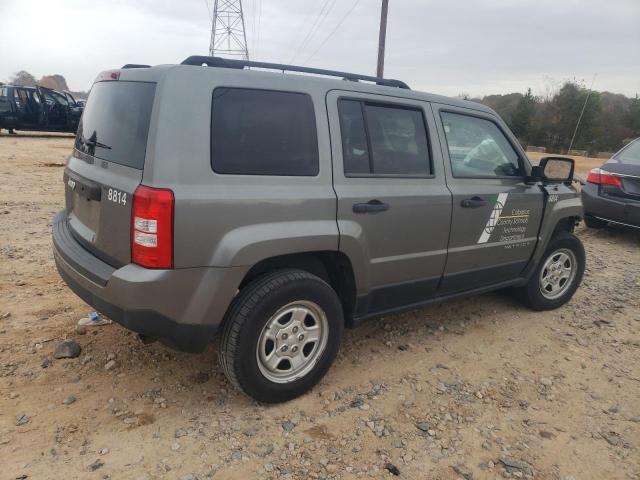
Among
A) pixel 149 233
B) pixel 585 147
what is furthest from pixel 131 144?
pixel 585 147

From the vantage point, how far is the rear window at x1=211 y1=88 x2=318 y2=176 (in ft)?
8.07

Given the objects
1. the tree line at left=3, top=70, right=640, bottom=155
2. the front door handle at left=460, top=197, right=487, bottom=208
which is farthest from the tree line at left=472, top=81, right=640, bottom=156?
the front door handle at left=460, top=197, right=487, bottom=208

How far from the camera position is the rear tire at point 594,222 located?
722cm

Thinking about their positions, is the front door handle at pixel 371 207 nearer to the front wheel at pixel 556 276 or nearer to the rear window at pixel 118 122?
the rear window at pixel 118 122

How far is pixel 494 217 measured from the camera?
3.68 m

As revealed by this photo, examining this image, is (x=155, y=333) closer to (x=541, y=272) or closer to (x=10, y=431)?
(x=10, y=431)

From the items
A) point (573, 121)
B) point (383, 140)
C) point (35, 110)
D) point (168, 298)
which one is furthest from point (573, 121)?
point (168, 298)

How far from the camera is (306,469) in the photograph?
2.36m

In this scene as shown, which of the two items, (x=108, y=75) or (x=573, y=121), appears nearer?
(x=108, y=75)

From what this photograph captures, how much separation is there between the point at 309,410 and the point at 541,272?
2.64 metres

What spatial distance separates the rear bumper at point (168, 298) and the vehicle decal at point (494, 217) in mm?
2025

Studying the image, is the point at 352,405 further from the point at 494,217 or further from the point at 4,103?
the point at 4,103

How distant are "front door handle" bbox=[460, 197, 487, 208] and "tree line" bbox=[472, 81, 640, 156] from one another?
3350 cm

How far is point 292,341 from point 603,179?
20.0ft
